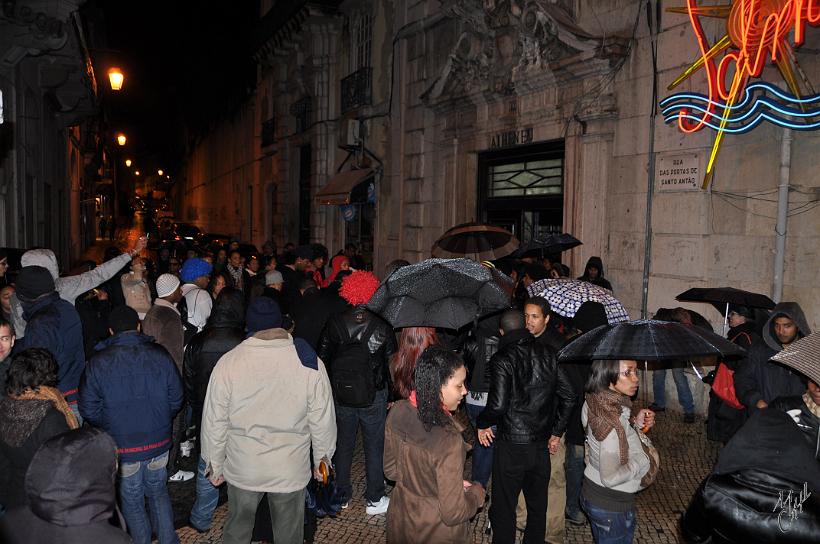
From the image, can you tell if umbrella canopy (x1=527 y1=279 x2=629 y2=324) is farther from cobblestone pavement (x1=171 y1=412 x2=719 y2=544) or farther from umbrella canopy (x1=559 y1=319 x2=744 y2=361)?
cobblestone pavement (x1=171 y1=412 x2=719 y2=544)

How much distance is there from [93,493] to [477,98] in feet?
38.9

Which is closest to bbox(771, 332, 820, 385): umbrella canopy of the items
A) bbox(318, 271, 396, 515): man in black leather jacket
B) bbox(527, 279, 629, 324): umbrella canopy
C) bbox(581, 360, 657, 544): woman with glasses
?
bbox(581, 360, 657, 544): woman with glasses

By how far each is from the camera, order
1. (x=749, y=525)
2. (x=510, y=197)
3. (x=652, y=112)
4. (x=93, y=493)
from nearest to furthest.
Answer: (x=93, y=493), (x=749, y=525), (x=652, y=112), (x=510, y=197)

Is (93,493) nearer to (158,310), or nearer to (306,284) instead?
(158,310)

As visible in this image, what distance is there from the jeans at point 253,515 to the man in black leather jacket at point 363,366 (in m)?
1.29

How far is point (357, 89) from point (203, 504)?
15723 mm

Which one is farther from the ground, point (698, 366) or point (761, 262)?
point (761, 262)

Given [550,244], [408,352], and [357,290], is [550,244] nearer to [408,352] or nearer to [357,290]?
[357,290]

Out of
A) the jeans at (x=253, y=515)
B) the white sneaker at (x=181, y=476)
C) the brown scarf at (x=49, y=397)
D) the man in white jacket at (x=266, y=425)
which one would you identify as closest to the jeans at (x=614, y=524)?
the man in white jacket at (x=266, y=425)

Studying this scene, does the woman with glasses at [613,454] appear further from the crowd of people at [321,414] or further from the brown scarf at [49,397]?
the brown scarf at [49,397]

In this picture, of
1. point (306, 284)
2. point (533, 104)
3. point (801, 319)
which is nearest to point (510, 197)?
point (533, 104)

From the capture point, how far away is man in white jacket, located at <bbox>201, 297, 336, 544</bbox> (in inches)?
153

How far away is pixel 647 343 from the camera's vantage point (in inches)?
160

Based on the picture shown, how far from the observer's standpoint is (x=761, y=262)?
8.10 m
